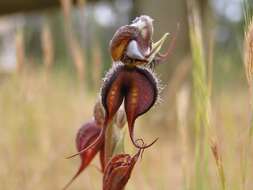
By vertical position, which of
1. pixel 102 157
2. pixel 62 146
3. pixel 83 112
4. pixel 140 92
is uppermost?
pixel 140 92

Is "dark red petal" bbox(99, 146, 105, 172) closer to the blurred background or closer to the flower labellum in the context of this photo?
the flower labellum

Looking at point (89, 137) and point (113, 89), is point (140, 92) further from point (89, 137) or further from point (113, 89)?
point (89, 137)

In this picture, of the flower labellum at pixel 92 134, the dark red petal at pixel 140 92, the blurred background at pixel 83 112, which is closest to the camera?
the dark red petal at pixel 140 92

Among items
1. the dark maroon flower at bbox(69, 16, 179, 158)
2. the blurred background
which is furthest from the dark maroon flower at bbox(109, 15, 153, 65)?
the blurred background

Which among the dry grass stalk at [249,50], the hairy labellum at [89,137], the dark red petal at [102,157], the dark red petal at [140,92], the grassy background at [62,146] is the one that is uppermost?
the dry grass stalk at [249,50]

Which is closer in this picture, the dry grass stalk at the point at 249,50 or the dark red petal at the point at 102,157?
the dry grass stalk at the point at 249,50

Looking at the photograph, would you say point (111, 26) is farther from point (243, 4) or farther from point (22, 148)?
point (243, 4)

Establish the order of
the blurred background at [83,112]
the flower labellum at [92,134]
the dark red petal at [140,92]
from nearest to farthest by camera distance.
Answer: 1. the dark red petal at [140,92]
2. the flower labellum at [92,134]
3. the blurred background at [83,112]

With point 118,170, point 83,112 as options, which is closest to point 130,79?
point 118,170

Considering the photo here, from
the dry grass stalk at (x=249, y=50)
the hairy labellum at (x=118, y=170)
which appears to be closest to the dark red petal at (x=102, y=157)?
the hairy labellum at (x=118, y=170)

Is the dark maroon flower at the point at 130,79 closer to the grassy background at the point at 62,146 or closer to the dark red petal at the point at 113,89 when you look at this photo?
the dark red petal at the point at 113,89
